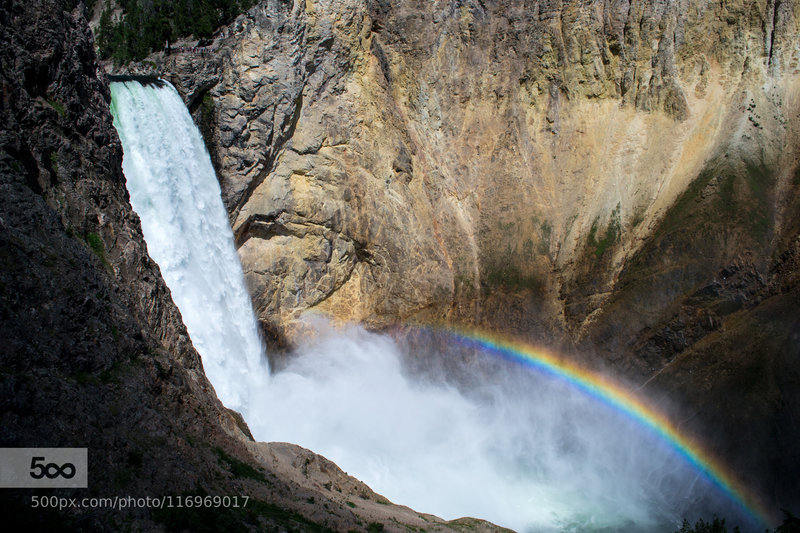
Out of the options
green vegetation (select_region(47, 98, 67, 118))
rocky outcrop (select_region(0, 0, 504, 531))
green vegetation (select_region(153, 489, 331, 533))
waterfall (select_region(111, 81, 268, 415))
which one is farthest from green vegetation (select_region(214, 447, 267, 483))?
waterfall (select_region(111, 81, 268, 415))

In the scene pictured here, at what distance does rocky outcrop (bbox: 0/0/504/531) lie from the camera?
735cm

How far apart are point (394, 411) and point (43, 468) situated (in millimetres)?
17897

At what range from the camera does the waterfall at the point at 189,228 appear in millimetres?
18172

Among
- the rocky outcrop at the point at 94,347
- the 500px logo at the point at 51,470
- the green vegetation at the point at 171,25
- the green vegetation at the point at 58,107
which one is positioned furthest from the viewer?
the green vegetation at the point at 171,25

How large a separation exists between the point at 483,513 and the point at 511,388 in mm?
7231

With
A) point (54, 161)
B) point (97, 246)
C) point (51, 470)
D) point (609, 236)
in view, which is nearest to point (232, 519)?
point (51, 470)

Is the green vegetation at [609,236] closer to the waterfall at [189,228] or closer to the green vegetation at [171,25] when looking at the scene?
the waterfall at [189,228]

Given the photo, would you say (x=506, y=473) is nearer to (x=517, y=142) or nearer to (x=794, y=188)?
(x=517, y=142)

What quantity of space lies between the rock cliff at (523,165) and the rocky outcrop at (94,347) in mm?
9671

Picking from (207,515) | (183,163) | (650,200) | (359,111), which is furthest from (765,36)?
(207,515)

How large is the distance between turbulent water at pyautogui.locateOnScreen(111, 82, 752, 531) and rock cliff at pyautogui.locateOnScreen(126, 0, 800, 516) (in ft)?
5.90

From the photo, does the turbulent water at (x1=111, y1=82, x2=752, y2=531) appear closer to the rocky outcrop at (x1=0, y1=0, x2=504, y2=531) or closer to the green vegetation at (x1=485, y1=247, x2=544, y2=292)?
the green vegetation at (x1=485, y1=247, x2=544, y2=292)

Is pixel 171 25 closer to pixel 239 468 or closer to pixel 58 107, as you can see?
pixel 58 107

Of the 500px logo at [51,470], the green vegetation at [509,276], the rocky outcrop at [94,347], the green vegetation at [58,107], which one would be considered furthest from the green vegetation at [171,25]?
the 500px logo at [51,470]
